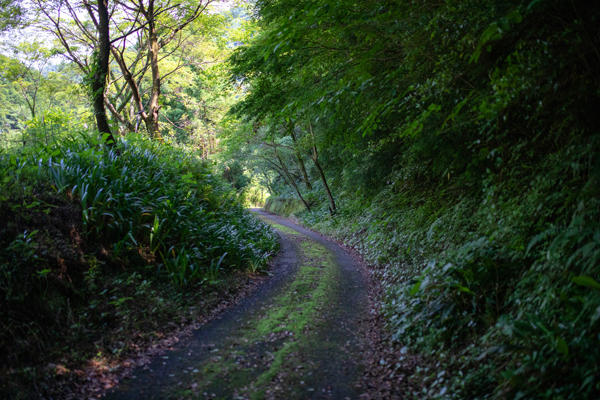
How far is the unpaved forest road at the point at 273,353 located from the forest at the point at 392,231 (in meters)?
0.05

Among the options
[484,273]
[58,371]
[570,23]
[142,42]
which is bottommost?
[484,273]

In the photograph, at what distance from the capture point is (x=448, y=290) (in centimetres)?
416

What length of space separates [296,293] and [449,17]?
17.2 feet

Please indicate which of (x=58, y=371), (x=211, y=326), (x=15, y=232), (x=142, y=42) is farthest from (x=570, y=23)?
(x=142, y=42)

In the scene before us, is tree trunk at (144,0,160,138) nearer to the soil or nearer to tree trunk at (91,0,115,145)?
tree trunk at (91,0,115,145)

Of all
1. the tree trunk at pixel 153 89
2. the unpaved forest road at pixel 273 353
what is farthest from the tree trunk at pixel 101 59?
the unpaved forest road at pixel 273 353

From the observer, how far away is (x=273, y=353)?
14.3 feet

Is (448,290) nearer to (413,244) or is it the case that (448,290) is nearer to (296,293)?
(413,244)

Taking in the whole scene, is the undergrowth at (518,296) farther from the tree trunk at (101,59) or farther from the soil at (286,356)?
the tree trunk at (101,59)

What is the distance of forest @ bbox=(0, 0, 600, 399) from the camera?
2.96 meters

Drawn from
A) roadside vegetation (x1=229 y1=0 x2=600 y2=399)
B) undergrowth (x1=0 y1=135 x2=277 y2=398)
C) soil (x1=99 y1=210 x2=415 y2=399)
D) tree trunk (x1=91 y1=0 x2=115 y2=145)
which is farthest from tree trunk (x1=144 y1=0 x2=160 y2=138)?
soil (x1=99 y1=210 x2=415 y2=399)

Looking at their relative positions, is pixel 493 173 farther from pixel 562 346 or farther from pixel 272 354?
pixel 272 354

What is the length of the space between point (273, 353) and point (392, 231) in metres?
5.69

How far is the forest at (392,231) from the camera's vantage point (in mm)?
2959
